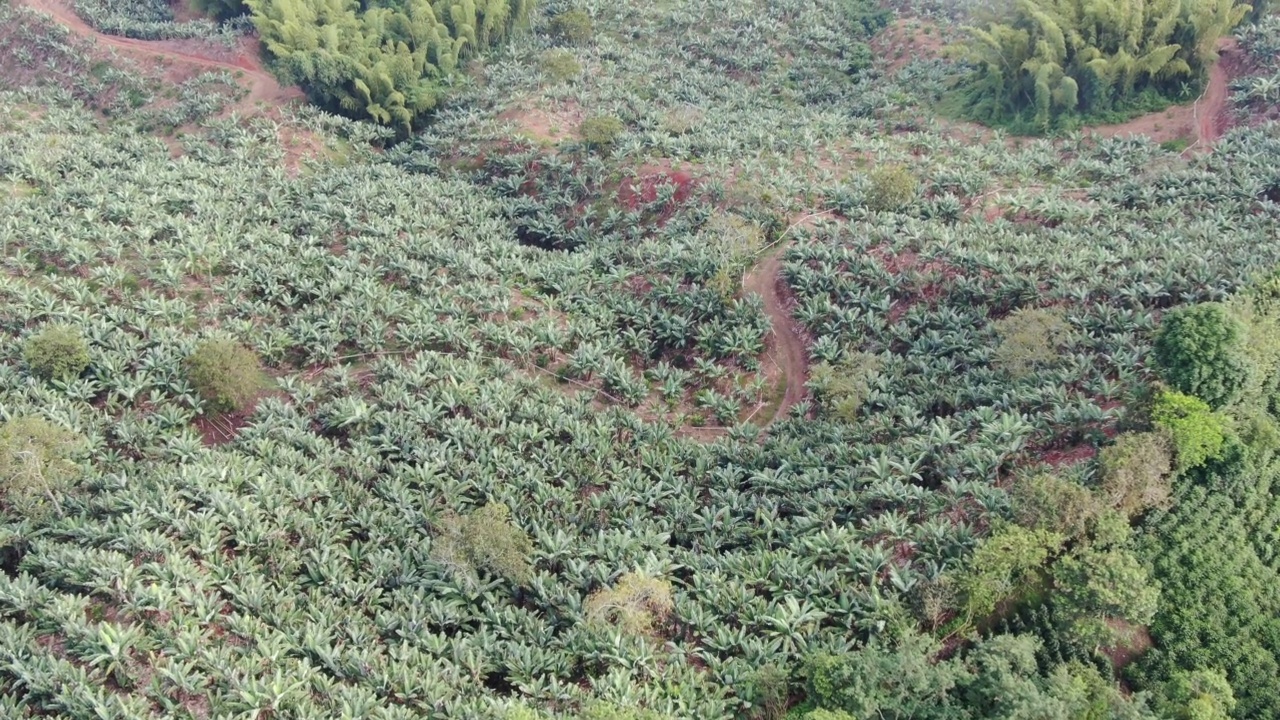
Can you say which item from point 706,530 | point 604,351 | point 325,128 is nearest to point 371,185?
point 325,128

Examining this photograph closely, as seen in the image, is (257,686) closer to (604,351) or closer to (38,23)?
(604,351)

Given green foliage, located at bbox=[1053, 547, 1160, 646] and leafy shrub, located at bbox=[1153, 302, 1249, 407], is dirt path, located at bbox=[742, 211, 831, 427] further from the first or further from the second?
green foliage, located at bbox=[1053, 547, 1160, 646]

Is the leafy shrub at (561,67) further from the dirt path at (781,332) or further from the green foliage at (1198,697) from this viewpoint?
the green foliage at (1198,697)

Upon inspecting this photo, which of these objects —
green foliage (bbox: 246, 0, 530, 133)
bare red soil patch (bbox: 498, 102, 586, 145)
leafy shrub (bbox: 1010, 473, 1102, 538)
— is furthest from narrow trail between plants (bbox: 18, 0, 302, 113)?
leafy shrub (bbox: 1010, 473, 1102, 538)

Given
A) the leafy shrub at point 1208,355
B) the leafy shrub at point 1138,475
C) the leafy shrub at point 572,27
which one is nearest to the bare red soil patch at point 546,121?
the leafy shrub at point 572,27

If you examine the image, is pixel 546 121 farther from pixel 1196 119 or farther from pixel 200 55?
pixel 1196 119

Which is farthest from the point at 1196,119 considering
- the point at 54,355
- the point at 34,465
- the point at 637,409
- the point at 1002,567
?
the point at 54,355
